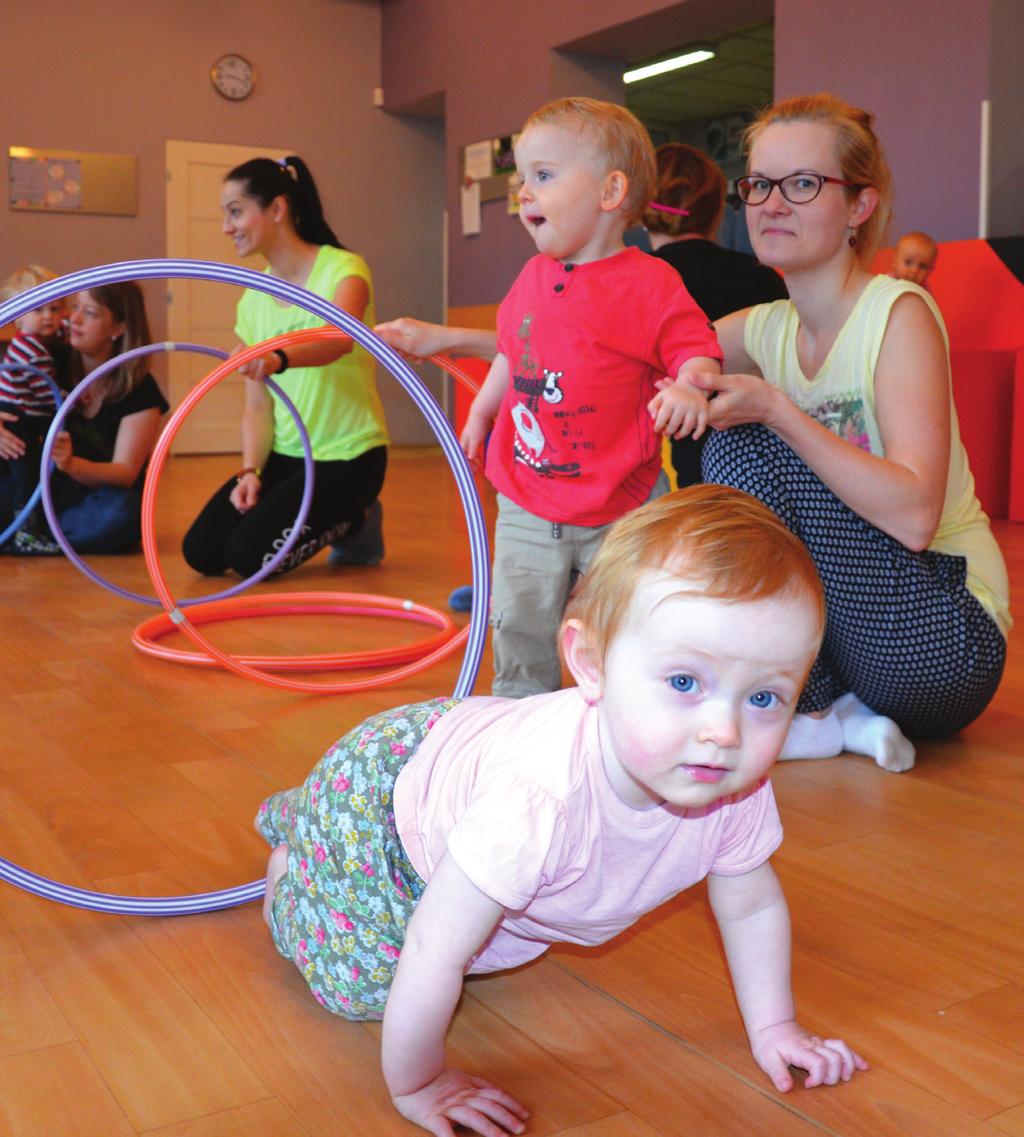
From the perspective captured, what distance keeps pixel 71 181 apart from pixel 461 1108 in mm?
8237

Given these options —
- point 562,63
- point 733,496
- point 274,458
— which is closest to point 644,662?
point 733,496

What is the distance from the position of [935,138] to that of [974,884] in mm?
4649

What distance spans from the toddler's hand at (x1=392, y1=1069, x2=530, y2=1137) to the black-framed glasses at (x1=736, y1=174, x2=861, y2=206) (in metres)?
1.29

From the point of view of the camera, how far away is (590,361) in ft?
6.24

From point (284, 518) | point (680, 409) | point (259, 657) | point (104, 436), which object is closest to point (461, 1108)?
point (680, 409)

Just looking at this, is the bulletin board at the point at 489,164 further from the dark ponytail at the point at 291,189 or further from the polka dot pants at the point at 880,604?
the polka dot pants at the point at 880,604

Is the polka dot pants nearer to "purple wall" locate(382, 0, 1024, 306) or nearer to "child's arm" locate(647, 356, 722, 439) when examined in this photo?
"child's arm" locate(647, 356, 722, 439)

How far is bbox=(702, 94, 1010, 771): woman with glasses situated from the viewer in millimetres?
1731

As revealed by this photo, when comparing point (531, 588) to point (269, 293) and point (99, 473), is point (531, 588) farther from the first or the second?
point (99, 473)

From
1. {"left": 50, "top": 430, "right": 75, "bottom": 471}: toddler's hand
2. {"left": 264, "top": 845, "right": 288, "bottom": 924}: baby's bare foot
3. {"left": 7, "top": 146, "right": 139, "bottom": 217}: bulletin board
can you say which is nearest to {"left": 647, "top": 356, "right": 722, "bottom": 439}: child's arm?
{"left": 264, "top": 845, "right": 288, "bottom": 924}: baby's bare foot

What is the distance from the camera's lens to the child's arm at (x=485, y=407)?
7.02 feet

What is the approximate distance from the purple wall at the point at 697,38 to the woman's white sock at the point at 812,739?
4.01 meters

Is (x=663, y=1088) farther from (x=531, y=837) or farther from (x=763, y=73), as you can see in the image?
(x=763, y=73)

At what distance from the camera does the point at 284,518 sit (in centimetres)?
345
